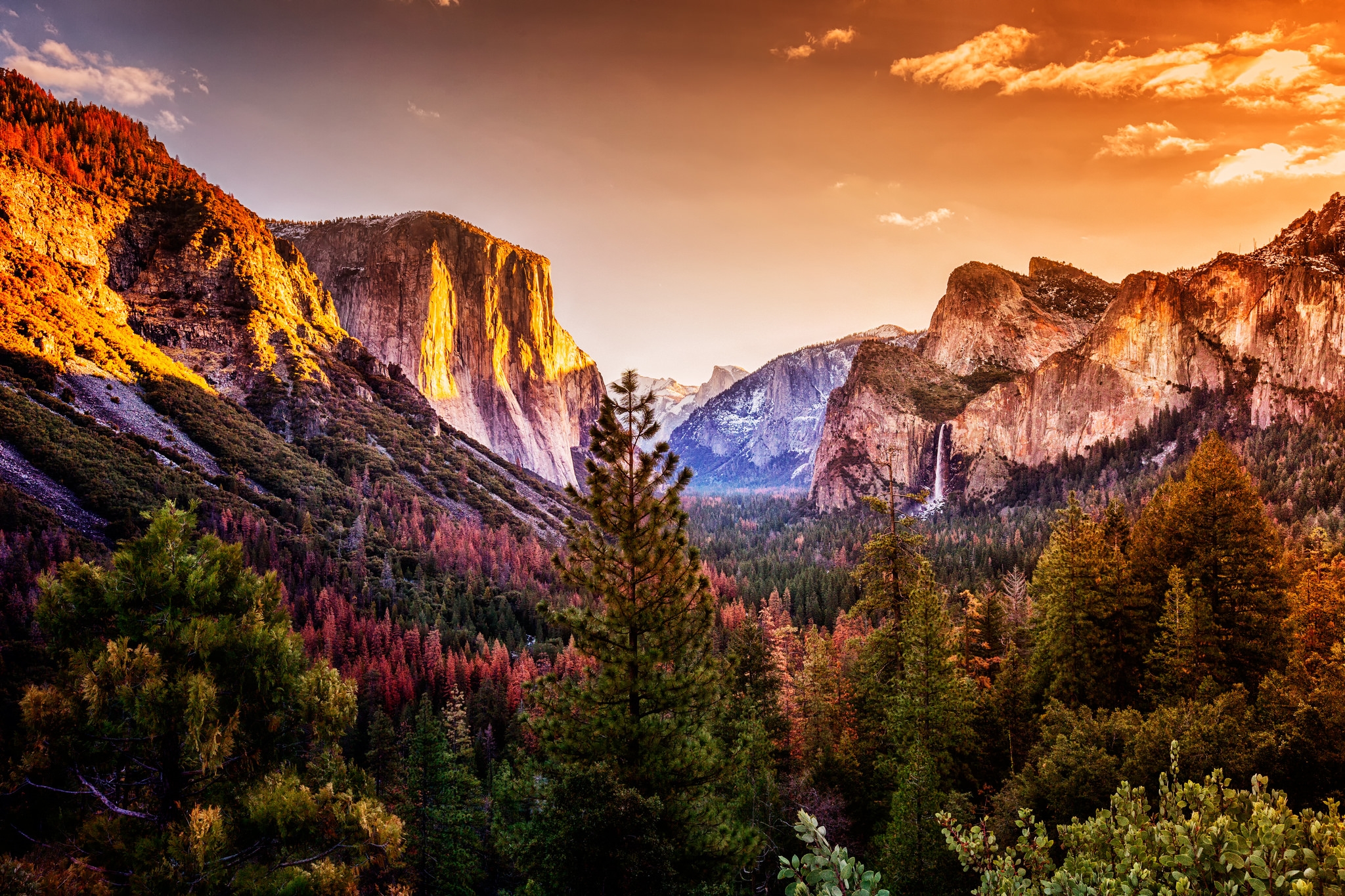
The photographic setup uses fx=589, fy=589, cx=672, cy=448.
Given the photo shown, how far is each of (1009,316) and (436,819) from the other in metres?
178

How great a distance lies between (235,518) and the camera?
5825 centimetres

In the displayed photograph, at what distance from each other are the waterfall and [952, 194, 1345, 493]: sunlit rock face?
13.6 ft

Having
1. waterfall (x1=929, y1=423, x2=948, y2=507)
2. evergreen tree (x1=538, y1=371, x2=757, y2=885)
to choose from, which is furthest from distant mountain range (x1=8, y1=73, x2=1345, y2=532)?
evergreen tree (x1=538, y1=371, x2=757, y2=885)

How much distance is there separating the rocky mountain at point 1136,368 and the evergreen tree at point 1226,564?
108 m

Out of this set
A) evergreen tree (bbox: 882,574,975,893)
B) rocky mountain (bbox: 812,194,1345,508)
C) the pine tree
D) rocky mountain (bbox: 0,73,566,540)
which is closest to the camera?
evergreen tree (bbox: 882,574,975,893)

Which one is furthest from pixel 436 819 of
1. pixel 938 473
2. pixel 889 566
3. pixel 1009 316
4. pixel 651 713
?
pixel 1009 316

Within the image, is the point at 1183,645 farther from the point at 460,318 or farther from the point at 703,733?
the point at 460,318

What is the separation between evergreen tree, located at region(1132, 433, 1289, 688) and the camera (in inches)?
662

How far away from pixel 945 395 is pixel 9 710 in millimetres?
168475

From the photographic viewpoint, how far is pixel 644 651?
12.5 m

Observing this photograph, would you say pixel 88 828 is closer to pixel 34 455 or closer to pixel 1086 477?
pixel 34 455

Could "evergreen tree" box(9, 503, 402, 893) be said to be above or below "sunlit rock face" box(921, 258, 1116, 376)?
below

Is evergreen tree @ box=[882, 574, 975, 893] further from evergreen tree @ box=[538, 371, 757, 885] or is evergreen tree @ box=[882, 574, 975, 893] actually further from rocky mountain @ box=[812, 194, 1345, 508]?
rocky mountain @ box=[812, 194, 1345, 508]

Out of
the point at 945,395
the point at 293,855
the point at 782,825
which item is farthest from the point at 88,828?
the point at 945,395
